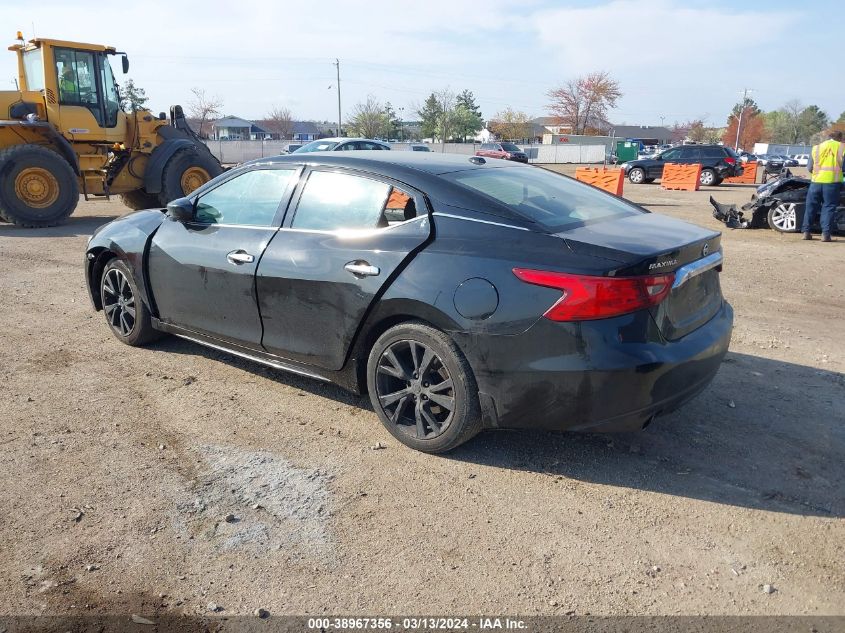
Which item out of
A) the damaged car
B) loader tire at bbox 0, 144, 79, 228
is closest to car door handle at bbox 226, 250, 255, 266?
loader tire at bbox 0, 144, 79, 228

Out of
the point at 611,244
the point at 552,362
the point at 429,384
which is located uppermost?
the point at 611,244

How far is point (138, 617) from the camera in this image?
252 centimetres

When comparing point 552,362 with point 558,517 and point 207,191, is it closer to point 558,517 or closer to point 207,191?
point 558,517

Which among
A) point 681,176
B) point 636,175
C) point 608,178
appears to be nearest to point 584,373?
point 608,178

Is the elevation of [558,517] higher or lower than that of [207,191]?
lower

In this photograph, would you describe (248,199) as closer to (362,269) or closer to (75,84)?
(362,269)

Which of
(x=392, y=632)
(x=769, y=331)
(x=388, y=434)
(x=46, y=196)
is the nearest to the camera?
(x=392, y=632)

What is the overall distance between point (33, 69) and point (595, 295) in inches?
534

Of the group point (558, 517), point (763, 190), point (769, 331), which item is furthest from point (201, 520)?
point (763, 190)

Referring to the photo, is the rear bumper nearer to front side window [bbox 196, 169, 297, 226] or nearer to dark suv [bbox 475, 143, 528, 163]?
Result: front side window [bbox 196, 169, 297, 226]

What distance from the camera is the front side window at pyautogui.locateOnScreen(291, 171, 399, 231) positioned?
3.88 meters

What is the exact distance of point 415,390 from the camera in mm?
3674

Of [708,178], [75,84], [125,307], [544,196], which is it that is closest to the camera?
[544,196]

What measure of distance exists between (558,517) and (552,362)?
719mm
